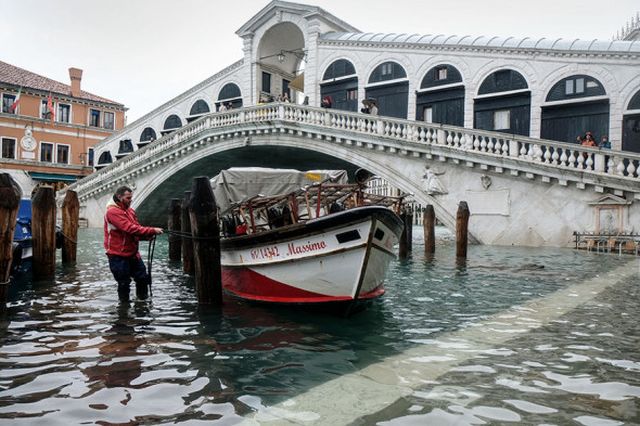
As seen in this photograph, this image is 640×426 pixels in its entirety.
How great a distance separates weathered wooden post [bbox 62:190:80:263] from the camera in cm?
1198

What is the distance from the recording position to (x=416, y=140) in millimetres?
17891

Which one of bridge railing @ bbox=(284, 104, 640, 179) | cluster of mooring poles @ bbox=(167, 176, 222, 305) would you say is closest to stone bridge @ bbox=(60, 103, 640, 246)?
bridge railing @ bbox=(284, 104, 640, 179)

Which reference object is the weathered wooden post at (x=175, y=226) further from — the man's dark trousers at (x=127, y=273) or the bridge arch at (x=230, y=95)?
the bridge arch at (x=230, y=95)

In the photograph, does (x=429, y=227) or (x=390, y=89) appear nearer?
(x=429, y=227)

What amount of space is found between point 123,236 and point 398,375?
4261 mm

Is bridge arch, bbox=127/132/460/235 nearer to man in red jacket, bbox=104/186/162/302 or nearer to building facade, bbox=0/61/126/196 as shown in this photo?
building facade, bbox=0/61/126/196

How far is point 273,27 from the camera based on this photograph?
27141mm

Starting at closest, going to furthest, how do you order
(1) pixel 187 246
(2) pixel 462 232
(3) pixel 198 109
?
(1) pixel 187 246 < (2) pixel 462 232 < (3) pixel 198 109

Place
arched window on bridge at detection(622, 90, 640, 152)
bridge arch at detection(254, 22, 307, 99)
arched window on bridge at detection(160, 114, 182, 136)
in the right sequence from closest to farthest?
arched window on bridge at detection(622, 90, 640, 152), bridge arch at detection(254, 22, 307, 99), arched window on bridge at detection(160, 114, 182, 136)

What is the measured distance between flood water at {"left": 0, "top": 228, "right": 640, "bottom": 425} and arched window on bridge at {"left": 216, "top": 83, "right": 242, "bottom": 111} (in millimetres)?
21406

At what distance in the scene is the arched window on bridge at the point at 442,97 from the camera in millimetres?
21031

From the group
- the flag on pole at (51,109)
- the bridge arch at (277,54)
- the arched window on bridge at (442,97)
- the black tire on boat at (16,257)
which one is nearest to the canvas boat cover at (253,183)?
the black tire on boat at (16,257)

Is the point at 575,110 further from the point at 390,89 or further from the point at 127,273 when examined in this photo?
the point at 127,273

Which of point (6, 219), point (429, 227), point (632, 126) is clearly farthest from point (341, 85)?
point (6, 219)
